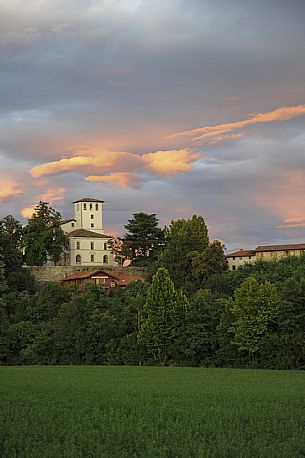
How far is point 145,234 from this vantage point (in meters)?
108

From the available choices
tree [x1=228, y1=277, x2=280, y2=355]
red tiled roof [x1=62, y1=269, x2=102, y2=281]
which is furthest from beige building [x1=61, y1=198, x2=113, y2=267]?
tree [x1=228, y1=277, x2=280, y2=355]

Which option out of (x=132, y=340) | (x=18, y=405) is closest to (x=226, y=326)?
(x=132, y=340)

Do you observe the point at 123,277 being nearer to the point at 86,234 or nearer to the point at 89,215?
the point at 86,234

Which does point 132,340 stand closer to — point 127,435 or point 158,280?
point 158,280

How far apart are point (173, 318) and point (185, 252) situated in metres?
30.1

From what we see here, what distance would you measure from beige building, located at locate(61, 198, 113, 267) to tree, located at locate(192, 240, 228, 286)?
104 feet

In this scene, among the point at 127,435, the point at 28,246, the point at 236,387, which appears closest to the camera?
the point at 127,435

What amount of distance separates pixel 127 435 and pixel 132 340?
44611mm

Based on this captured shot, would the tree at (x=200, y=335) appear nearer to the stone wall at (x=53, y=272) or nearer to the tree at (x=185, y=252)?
the tree at (x=185, y=252)

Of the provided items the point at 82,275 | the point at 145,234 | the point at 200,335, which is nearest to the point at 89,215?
the point at 145,234

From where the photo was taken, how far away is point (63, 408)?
2512 cm

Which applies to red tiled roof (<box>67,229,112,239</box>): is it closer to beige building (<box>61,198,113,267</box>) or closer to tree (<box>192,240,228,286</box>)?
beige building (<box>61,198,113,267</box>)

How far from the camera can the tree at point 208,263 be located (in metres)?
84.9

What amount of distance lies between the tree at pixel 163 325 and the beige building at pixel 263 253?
63.0m
